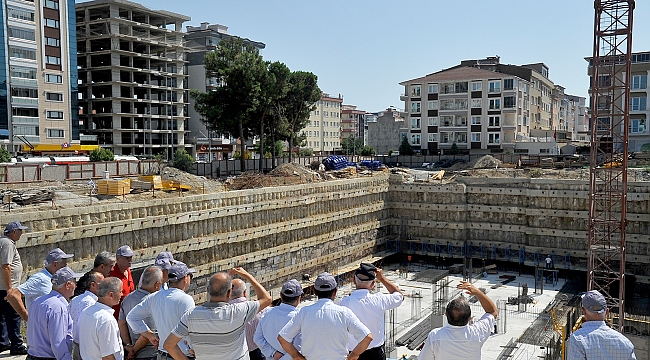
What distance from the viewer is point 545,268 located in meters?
26.1

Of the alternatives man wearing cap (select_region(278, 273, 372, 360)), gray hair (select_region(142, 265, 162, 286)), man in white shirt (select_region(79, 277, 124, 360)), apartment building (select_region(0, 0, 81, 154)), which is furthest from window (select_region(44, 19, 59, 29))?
man wearing cap (select_region(278, 273, 372, 360))

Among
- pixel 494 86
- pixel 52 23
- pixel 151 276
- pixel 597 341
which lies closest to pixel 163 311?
pixel 151 276

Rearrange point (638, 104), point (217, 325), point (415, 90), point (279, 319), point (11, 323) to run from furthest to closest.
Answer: point (415, 90)
point (638, 104)
point (11, 323)
point (279, 319)
point (217, 325)

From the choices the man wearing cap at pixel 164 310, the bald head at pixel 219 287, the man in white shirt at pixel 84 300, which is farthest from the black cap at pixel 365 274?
the man in white shirt at pixel 84 300

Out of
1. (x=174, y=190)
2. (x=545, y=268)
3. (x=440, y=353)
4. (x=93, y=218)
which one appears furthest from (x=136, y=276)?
(x=545, y=268)

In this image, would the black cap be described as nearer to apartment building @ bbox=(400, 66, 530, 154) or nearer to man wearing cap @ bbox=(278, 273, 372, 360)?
man wearing cap @ bbox=(278, 273, 372, 360)

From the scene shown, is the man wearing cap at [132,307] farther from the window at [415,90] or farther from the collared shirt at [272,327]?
the window at [415,90]

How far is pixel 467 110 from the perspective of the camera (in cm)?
4762

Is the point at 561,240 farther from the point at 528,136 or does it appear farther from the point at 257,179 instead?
the point at 528,136

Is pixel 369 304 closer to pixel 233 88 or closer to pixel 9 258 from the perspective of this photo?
pixel 9 258

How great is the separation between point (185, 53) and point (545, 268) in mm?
43700

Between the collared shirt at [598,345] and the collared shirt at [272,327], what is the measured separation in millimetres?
2530

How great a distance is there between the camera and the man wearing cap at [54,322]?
546cm

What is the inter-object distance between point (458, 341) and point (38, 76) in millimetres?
44282
